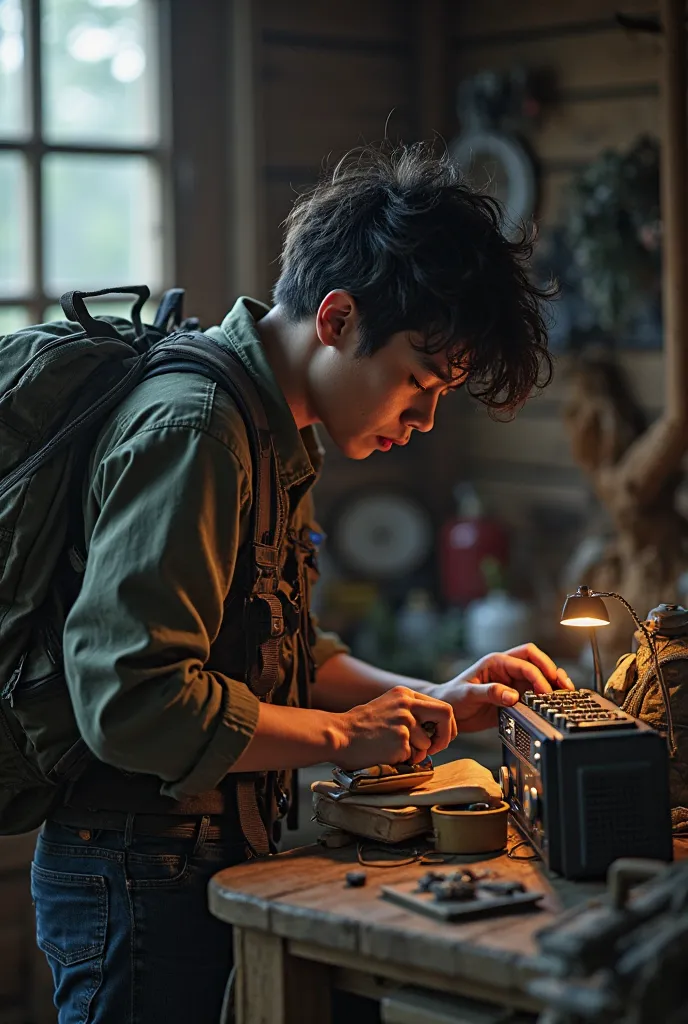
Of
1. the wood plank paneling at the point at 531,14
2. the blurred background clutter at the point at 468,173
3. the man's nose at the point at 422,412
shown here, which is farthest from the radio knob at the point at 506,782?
the wood plank paneling at the point at 531,14

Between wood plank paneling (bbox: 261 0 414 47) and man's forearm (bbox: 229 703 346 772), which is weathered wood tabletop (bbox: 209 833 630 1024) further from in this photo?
wood plank paneling (bbox: 261 0 414 47)

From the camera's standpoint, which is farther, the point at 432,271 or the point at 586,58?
the point at 586,58

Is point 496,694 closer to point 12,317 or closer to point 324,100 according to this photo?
point 12,317

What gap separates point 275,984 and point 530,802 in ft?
1.23

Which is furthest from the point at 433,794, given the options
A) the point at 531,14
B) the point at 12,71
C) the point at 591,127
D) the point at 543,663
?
the point at 531,14

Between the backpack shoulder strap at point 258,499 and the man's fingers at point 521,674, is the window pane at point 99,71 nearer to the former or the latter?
the backpack shoulder strap at point 258,499

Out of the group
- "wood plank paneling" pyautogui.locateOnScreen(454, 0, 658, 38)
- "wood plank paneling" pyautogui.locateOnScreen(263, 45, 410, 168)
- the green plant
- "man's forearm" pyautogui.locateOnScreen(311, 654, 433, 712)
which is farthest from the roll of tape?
"wood plank paneling" pyautogui.locateOnScreen(263, 45, 410, 168)

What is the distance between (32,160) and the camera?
13.7 feet

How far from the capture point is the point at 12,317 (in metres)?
4.23

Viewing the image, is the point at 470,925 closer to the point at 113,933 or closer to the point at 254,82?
the point at 113,933

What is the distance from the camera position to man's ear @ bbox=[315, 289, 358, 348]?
5.81 feet

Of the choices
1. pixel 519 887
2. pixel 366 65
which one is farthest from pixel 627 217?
pixel 519 887

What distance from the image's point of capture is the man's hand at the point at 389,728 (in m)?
1.76

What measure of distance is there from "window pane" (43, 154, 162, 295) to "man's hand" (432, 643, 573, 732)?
8.23 ft
